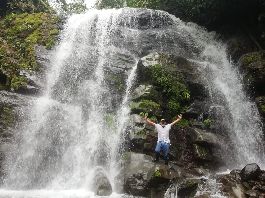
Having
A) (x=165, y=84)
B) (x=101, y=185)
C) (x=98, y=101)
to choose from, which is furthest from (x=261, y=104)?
(x=101, y=185)

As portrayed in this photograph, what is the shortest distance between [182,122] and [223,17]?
881cm

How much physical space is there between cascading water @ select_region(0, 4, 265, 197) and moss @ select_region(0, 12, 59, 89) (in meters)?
0.89

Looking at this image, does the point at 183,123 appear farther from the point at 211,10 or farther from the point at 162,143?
the point at 211,10

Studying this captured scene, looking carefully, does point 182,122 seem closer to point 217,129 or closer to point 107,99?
point 217,129

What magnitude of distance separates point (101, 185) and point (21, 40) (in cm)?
1031

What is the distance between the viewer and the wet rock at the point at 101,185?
11.9m

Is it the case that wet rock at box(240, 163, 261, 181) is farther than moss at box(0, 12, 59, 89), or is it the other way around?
moss at box(0, 12, 59, 89)

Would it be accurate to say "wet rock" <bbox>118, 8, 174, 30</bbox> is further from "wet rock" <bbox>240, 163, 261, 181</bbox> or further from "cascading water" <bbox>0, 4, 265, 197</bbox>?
"wet rock" <bbox>240, 163, 261, 181</bbox>

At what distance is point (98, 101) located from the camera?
16344mm

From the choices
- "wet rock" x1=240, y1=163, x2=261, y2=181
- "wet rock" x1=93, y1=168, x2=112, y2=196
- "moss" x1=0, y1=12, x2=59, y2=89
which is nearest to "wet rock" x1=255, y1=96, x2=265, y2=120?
"wet rock" x1=240, y1=163, x2=261, y2=181

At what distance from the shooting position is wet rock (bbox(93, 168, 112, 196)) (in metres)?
11.9

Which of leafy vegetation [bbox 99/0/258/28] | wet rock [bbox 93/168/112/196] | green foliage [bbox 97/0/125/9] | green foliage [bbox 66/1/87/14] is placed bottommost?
green foliage [bbox 66/1/87/14]

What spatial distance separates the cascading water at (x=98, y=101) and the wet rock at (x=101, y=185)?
5 cm

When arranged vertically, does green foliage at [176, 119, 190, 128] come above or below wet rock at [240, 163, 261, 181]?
below
